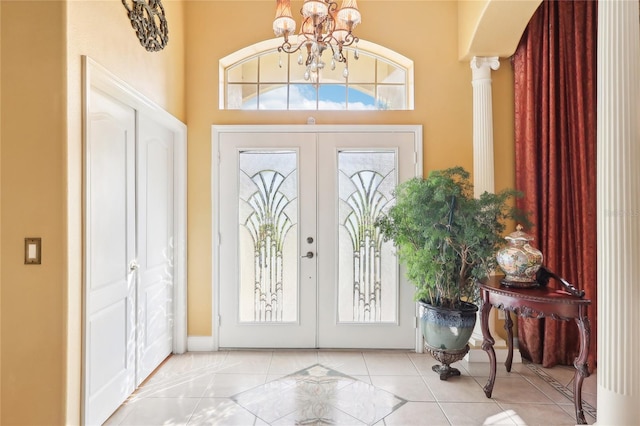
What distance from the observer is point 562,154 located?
3111 mm

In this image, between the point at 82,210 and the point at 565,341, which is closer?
the point at 82,210

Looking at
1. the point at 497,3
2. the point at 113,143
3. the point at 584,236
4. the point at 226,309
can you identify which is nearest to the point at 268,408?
the point at 226,309

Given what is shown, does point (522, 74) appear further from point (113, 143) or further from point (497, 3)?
point (113, 143)

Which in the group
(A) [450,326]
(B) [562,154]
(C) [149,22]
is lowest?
(A) [450,326]

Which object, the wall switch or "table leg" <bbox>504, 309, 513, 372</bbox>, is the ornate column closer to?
"table leg" <bbox>504, 309, 513, 372</bbox>

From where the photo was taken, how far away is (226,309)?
354cm

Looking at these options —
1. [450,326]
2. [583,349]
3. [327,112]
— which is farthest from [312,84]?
[583,349]

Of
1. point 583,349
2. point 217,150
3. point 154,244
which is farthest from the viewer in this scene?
point 217,150

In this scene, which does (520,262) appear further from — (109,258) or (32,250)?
(32,250)

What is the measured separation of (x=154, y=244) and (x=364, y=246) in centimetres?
180

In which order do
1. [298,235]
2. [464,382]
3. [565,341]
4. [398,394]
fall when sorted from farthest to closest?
[298,235], [565,341], [464,382], [398,394]

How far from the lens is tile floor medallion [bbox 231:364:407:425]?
240 centimetres

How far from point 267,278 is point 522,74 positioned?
290 cm

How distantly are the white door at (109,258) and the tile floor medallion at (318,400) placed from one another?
82cm
